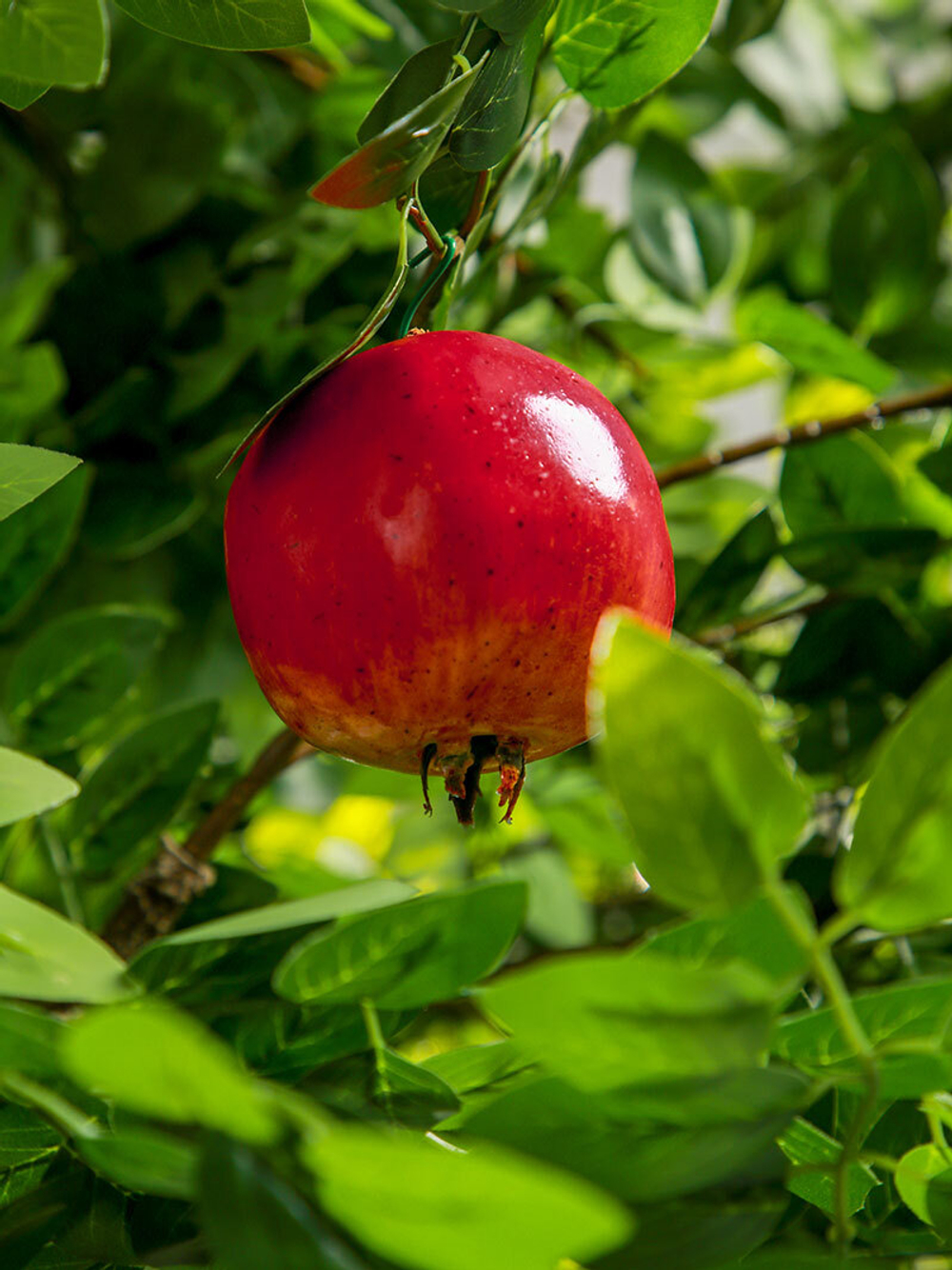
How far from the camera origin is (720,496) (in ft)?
2.25

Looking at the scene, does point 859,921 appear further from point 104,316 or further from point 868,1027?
point 104,316

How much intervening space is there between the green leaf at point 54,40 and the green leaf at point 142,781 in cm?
20

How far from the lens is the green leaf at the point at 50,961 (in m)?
0.20

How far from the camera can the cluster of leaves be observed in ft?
0.53

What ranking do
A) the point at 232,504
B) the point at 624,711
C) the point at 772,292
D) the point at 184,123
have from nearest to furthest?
the point at 624,711, the point at 232,504, the point at 184,123, the point at 772,292

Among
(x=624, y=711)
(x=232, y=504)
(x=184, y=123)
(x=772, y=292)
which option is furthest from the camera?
(x=772, y=292)

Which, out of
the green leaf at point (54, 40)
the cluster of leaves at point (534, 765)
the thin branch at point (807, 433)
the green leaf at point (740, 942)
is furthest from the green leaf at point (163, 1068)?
the thin branch at point (807, 433)

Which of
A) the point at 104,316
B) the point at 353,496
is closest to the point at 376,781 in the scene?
the point at 104,316

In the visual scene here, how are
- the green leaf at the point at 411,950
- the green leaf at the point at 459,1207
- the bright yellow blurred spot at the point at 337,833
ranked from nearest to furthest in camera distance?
the green leaf at the point at 459,1207 < the green leaf at the point at 411,950 < the bright yellow blurred spot at the point at 337,833

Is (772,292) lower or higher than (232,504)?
lower

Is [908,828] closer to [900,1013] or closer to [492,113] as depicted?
[900,1013]

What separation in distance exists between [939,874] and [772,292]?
0.58 metres

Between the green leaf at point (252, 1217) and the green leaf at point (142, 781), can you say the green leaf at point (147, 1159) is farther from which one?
the green leaf at point (142, 781)

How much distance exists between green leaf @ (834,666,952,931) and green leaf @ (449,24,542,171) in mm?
177
